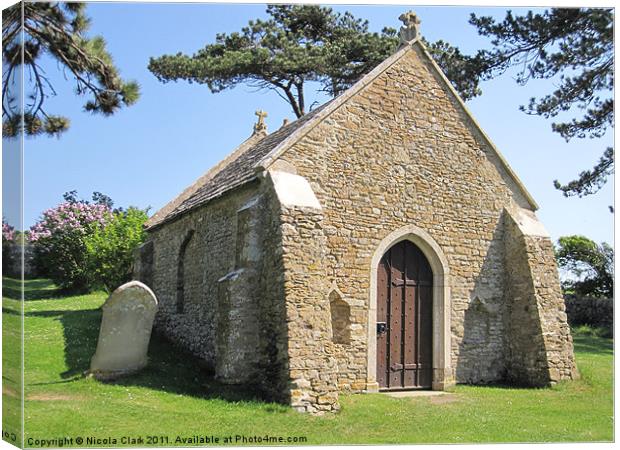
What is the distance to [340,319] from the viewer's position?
12469mm

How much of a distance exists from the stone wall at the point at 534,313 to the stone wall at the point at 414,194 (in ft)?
0.84

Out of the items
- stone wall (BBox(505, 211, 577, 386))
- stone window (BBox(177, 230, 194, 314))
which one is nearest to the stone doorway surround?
stone wall (BBox(505, 211, 577, 386))

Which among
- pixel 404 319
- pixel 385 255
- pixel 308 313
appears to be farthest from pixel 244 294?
pixel 404 319

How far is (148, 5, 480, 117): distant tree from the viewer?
1977cm

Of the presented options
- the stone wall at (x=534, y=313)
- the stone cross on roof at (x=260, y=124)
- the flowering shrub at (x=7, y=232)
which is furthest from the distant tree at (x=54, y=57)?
the stone cross on roof at (x=260, y=124)

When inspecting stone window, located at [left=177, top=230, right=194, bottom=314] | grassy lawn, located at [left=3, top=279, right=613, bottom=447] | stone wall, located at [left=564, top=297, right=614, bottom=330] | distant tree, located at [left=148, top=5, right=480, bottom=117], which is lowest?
grassy lawn, located at [left=3, top=279, right=613, bottom=447]

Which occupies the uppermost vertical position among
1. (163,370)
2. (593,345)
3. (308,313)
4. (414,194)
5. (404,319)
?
(414,194)

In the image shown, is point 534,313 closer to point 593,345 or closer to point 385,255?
point 385,255

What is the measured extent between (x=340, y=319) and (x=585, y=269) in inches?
317

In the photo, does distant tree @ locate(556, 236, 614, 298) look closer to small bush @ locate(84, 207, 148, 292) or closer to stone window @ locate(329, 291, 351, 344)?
stone window @ locate(329, 291, 351, 344)

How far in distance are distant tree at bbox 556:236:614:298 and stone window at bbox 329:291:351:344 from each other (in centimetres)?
672

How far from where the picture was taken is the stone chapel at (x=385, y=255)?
11.3 meters

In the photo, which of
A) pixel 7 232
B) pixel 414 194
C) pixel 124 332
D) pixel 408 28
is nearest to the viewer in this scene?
pixel 7 232

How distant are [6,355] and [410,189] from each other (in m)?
8.42
